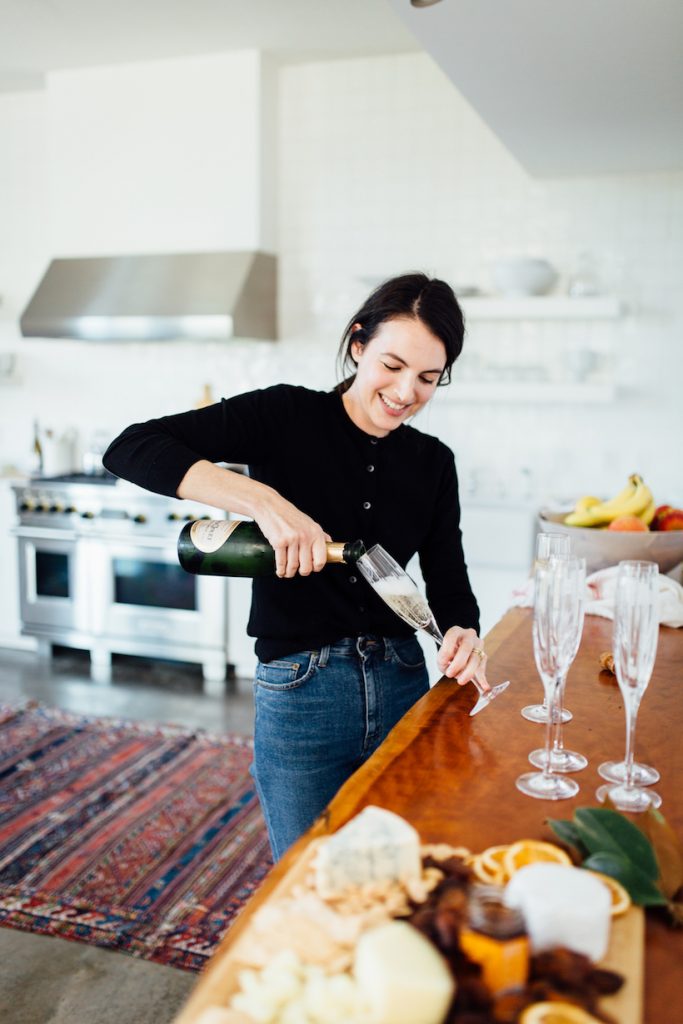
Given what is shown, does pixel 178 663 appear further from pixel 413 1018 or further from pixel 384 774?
pixel 413 1018

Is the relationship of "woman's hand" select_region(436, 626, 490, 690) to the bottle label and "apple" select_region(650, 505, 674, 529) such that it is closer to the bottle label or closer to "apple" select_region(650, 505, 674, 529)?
the bottle label

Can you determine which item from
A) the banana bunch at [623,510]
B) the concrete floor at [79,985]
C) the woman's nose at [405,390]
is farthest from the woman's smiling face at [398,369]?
the concrete floor at [79,985]

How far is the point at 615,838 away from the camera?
0.89 metres

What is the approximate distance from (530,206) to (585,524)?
8.44ft

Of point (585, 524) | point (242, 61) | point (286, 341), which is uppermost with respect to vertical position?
point (242, 61)

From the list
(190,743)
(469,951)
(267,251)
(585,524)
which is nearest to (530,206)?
(267,251)

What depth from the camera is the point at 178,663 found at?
4.80m

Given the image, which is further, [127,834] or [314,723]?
[127,834]

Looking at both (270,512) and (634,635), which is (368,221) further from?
(634,635)

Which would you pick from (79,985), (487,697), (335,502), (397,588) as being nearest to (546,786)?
(487,697)

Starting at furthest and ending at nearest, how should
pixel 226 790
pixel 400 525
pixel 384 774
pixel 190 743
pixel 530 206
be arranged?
pixel 530 206 → pixel 190 743 → pixel 226 790 → pixel 400 525 → pixel 384 774

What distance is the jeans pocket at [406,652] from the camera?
167cm

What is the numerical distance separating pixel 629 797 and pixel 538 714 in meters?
0.29

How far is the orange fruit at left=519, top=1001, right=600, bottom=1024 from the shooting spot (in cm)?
65
